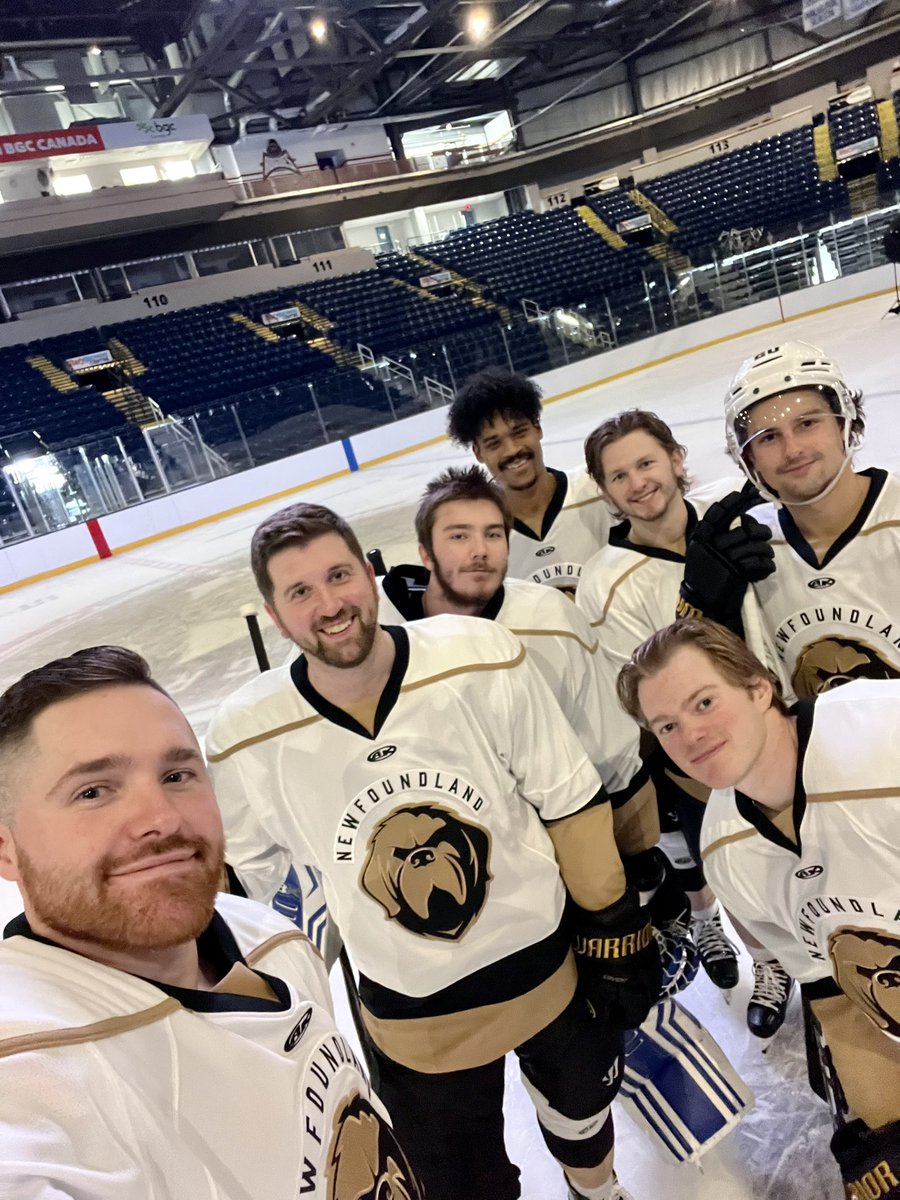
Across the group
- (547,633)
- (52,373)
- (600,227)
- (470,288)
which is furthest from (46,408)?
(547,633)

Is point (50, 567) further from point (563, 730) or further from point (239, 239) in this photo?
point (239, 239)

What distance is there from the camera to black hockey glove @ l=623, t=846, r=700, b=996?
5.36ft

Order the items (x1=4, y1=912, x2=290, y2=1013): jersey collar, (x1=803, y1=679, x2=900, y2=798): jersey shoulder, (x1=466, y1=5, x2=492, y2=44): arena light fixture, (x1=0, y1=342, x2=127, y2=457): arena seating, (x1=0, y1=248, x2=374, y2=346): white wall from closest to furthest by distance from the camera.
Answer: (x1=4, y1=912, x2=290, y2=1013): jersey collar, (x1=803, y1=679, x2=900, y2=798): jersey shoulder, (x1=0, y1=342, x2=127, y2=457): arena seating, (x1=466, y1=5, x2=492, y2=44): arena light fixture, (x1=0, y1=248, x2=374, y2=346): white wall

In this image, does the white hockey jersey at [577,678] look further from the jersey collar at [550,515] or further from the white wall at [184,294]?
the white wall at [184,294]

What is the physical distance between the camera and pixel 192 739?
92cm

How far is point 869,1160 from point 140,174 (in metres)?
21.5

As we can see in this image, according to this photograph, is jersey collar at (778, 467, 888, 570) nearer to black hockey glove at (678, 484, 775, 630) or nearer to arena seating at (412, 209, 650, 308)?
black hockey glove at (678, 484, 775, 630)

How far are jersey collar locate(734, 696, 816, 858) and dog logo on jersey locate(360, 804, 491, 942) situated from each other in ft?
1.52

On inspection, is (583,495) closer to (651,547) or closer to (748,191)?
(651,547)

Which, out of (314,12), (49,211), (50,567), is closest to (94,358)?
(49,211)

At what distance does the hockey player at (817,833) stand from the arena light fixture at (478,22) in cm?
1941

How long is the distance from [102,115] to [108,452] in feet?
42.2

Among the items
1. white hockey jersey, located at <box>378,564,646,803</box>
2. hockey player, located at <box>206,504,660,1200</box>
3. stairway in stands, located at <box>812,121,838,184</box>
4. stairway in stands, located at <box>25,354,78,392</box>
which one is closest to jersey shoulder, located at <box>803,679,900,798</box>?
hockey player, located at <box>206,504,660,1200</box>

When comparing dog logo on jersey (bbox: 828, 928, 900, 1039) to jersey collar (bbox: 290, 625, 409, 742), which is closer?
dog logo on jersey (bbox: 828, 928, 900, 1039)
